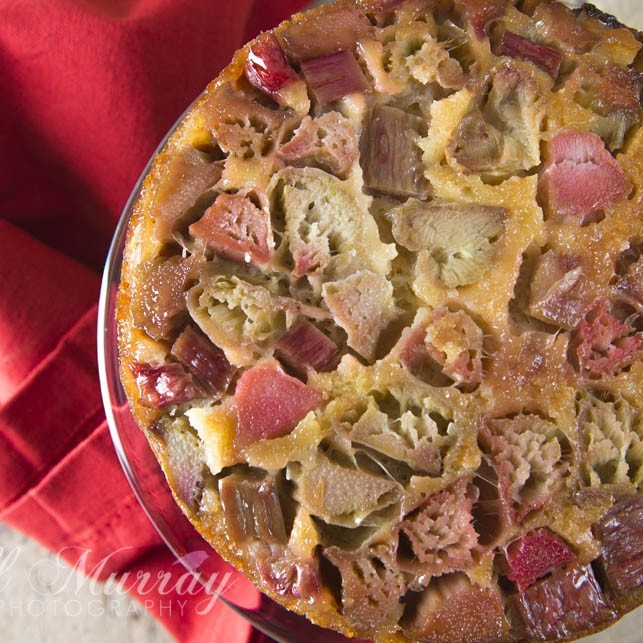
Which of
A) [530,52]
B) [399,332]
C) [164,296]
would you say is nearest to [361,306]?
[399,332]

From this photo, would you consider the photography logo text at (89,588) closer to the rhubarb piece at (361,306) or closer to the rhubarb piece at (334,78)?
the rhubarb piece at (361,306)

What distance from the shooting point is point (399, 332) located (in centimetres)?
118

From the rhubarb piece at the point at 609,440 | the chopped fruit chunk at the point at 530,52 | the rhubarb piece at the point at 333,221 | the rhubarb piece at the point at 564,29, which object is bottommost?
the rhubarb piece at the point at 609,440

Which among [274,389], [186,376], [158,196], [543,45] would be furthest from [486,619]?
[543,45]

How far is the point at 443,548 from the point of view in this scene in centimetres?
113

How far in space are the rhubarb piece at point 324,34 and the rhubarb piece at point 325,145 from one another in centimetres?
12

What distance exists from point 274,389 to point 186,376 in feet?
0.43

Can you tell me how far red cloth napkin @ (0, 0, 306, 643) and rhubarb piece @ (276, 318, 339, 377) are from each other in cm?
65

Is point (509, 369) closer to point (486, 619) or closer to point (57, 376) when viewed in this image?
point (486, 619)

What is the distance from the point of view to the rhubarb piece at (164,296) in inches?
45.4

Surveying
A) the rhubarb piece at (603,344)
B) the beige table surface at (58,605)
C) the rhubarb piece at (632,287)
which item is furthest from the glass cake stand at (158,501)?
the rhubarb piece at (632,287)

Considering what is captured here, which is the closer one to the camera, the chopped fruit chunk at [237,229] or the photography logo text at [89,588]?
the chopped fruit chunk at [237,229]

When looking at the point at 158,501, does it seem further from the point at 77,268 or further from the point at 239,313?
the point at 77,268

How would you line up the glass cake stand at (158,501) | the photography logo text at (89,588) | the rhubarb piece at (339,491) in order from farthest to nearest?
the photography logo text at (89,588), the glass cake stand at (158,501), the rhubarb piece at (339,491)
